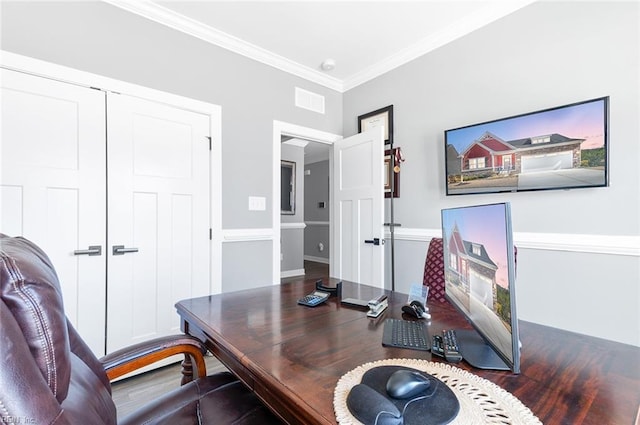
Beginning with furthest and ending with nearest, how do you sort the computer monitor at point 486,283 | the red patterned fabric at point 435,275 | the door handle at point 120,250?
the door handle at point 120,250, the red patterned fabric at point 435,275, the computer monitor at point 486,283

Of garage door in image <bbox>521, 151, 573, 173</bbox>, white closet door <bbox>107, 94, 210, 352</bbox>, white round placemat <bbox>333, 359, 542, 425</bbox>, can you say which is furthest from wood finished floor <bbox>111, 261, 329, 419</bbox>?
garage door in image <bbox>521, 151, 573, 173</bbox>

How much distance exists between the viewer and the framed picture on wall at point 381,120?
303 cm

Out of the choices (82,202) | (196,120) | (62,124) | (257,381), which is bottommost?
(257,381)

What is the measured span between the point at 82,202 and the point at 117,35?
1.25 meters

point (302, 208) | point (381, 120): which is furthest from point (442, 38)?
point (302, 208)

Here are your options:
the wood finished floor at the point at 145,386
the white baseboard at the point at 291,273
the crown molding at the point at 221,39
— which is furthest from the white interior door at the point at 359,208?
the white baseboard at the point at 291,273

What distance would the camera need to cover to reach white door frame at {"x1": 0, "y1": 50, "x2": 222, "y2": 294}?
1.81 metres

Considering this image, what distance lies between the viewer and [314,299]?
4.47 ft

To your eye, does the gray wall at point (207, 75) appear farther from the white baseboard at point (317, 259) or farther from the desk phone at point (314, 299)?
the white baseboard at point (317, 259)

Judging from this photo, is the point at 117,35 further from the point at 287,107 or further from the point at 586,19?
the point at 586,19

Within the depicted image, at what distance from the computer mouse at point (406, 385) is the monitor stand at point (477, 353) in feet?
0.76

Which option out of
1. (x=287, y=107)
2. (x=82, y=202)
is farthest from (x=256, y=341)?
(x=287, y=107)

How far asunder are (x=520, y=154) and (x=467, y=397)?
2037mm

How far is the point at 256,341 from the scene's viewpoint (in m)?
0.94
